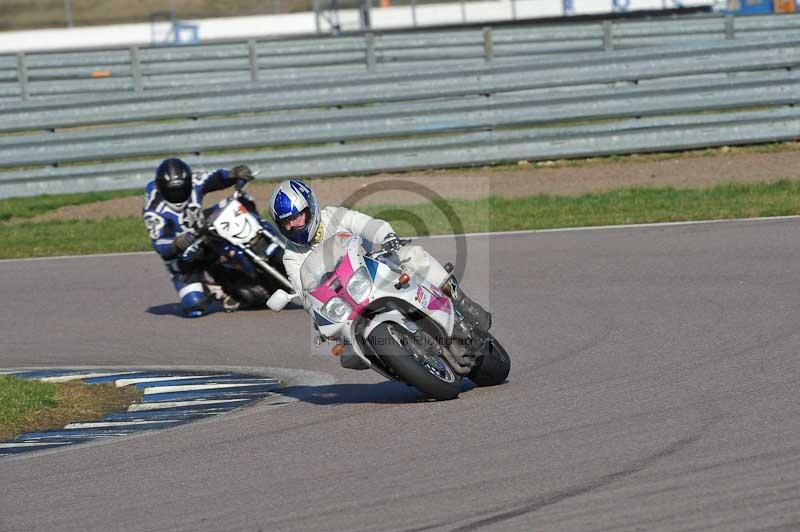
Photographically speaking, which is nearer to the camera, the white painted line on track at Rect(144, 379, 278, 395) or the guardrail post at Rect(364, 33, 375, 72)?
the white painted line on track at Rect(144, 379, 278, 395)

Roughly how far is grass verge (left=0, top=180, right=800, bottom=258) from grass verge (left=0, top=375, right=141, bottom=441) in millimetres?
5672

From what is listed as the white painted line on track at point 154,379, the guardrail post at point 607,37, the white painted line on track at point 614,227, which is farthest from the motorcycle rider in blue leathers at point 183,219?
the guardrail post at point 607,37

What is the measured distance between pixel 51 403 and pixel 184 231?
371cm

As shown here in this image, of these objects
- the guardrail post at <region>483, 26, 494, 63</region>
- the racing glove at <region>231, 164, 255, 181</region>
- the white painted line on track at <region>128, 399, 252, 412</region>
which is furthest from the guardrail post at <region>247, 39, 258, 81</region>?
the white painted line on track at <region>128, 399, 252, 412</region>

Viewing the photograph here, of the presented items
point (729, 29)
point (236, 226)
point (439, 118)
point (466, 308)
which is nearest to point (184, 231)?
point (236, 226)

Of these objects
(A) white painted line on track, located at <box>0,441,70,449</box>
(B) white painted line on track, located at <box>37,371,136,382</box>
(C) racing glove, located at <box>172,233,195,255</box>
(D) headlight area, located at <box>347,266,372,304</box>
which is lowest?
(B) white painted line on track, located at <box>37,371,136,382</box>

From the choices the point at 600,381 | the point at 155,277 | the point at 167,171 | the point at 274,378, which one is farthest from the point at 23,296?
the point at 600,381

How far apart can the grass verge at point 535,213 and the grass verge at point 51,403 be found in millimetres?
5672

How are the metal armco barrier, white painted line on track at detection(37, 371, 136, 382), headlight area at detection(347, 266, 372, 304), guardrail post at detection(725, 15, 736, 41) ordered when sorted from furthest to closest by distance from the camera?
guardrail post at detection(725, 15, 736, 41), the metal armco barrier, white painted line on track at detection(37, 371, 136, 382), headlight area at detection(347, 266, 372, 304)

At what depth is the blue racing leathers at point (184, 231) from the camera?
1182 cm

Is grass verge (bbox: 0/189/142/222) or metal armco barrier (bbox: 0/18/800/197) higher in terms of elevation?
metal armco barrier (bbox: 0/18/800/197)

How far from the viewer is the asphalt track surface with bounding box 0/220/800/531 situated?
5.32 metres

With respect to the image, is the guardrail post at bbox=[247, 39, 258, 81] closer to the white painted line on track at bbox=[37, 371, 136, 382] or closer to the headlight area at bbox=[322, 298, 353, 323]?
the white painted line on track at bbox=[37, 371, 136, 382]

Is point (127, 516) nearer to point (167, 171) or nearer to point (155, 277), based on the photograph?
point (167, 171)
